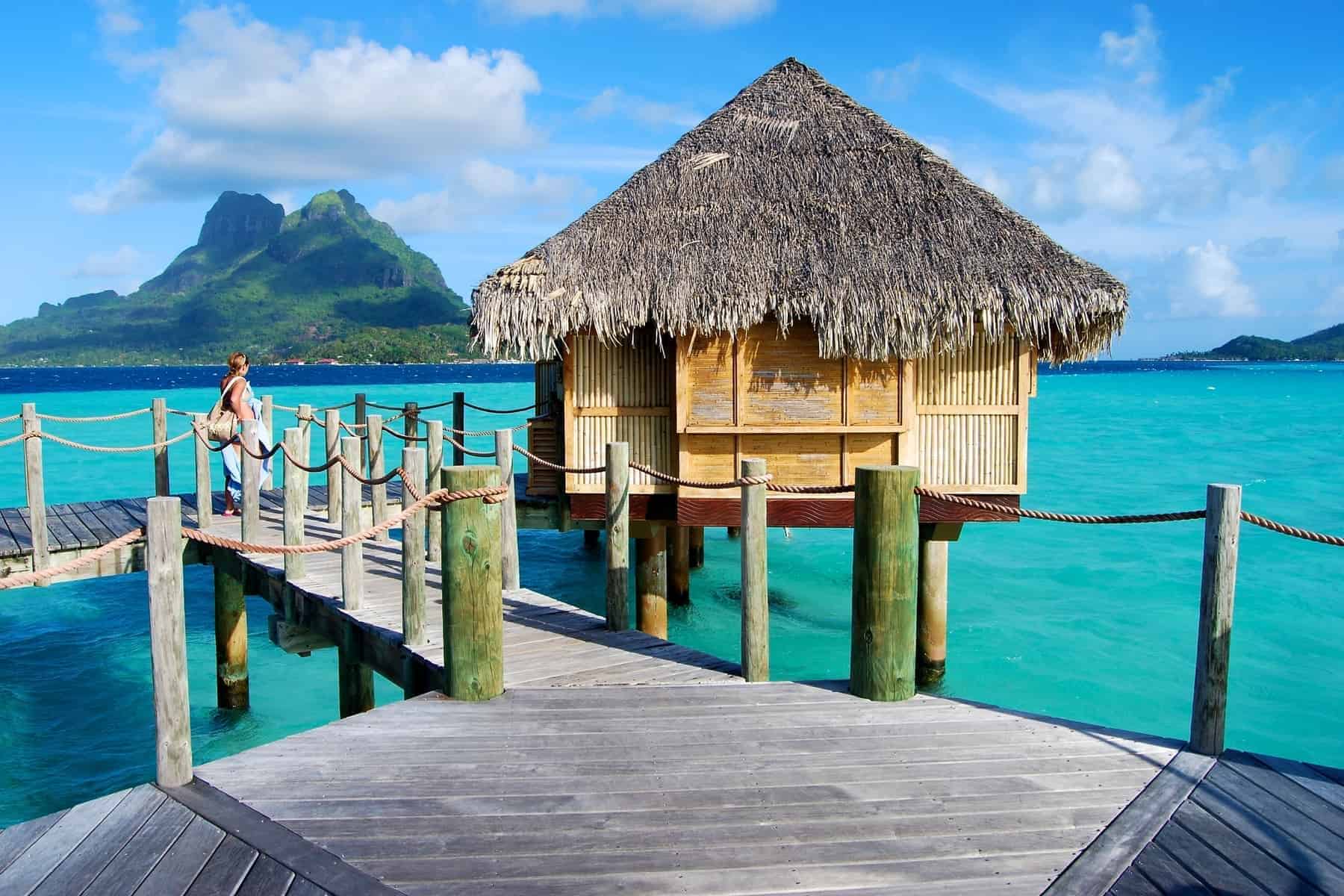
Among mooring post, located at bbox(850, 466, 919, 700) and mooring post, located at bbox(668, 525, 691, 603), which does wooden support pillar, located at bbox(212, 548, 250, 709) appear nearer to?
mooring post, located at bbox(668, 525, 691, 603)

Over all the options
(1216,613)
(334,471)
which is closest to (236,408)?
(334,471)

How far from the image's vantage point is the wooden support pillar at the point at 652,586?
952cm

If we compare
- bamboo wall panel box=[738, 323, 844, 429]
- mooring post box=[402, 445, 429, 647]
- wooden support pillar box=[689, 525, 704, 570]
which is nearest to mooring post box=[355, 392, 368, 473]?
mooring post box=[402, 445, 429, 647]

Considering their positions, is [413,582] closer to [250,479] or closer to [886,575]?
[886,575]

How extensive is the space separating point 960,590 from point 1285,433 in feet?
109

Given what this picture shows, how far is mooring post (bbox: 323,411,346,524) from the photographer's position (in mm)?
8891

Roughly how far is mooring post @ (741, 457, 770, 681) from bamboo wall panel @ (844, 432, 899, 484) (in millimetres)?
3684

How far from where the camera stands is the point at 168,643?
3785mm

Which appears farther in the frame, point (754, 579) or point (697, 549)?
point (697, 549)

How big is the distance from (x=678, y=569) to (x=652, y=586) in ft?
12.1

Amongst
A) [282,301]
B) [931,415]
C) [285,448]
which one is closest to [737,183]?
[931,415]

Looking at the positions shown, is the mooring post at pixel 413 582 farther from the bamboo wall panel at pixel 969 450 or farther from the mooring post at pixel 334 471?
the bamboo wall panel at pixel 969 450

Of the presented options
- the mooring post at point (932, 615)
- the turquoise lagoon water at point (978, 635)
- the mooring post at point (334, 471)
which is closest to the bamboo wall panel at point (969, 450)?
the mooring post at point (932, 615)

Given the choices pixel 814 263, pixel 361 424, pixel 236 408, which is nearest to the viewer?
pixel 814 263
